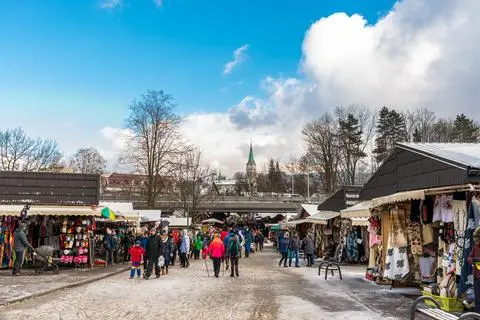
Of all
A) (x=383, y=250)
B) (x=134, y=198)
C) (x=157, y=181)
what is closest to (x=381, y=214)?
(x=383, y=250)

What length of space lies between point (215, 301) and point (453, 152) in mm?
6744

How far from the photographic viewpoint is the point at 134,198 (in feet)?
201

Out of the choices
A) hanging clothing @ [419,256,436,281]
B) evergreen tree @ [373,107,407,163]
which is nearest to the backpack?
hanging clothing @ [419,256,436,281]

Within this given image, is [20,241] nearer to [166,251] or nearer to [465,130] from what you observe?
[166,251]

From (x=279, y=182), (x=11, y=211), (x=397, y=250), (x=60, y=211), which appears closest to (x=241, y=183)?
(x=279, y=182)

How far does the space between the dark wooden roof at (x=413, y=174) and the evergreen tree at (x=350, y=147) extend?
123ft

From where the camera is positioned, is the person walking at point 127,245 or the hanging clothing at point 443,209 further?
the person walking at point 127,245

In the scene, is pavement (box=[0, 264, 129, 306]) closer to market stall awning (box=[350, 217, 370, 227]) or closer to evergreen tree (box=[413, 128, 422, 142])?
market stall awning (box=[350, 217, 370, 227])

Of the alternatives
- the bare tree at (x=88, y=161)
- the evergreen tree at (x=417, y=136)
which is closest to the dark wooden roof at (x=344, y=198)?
the evergreen tree at (x=417, y=136)

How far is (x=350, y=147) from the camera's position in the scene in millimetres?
56594

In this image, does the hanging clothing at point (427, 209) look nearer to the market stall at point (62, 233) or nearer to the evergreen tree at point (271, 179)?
the market stall at point (62, 233)

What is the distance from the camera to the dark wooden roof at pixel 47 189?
2123 cm

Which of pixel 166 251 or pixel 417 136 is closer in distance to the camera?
pixel 166 251

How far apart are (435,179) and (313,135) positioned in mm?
45517
